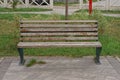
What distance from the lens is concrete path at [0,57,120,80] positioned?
21.0 feet

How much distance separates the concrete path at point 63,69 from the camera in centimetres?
639

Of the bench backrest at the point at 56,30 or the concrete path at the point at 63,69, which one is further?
the bench backrest at the point at 56,30

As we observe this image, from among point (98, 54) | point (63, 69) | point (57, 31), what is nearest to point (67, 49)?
point (57, 31)

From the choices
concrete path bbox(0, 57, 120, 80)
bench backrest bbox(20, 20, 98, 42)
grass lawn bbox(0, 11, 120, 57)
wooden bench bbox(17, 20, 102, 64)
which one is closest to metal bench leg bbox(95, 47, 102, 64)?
wooden bench bbox(17, 20, 102, 64)

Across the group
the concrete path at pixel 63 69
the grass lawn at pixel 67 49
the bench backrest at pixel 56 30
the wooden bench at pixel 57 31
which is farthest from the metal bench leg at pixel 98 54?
the grass lawn at pixel 67 49

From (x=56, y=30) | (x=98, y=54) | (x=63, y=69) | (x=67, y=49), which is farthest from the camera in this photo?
(x=67, y=49)

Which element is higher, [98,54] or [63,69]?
[98,54]

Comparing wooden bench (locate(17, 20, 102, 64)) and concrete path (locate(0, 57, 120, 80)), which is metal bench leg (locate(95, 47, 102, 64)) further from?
concrete path (locate(0, 57, 120, 80))

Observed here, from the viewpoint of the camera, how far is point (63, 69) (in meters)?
6.93

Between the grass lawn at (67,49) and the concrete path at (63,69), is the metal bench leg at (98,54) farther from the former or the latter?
the grass lawn at (67,49)

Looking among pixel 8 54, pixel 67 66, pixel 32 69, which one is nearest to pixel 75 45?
pixel 67 66

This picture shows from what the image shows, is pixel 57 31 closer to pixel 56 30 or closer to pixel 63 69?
pixel 56 30

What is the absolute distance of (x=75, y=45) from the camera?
23.0 ft

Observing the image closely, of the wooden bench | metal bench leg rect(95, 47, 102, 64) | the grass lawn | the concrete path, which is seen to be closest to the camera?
the concrete path
